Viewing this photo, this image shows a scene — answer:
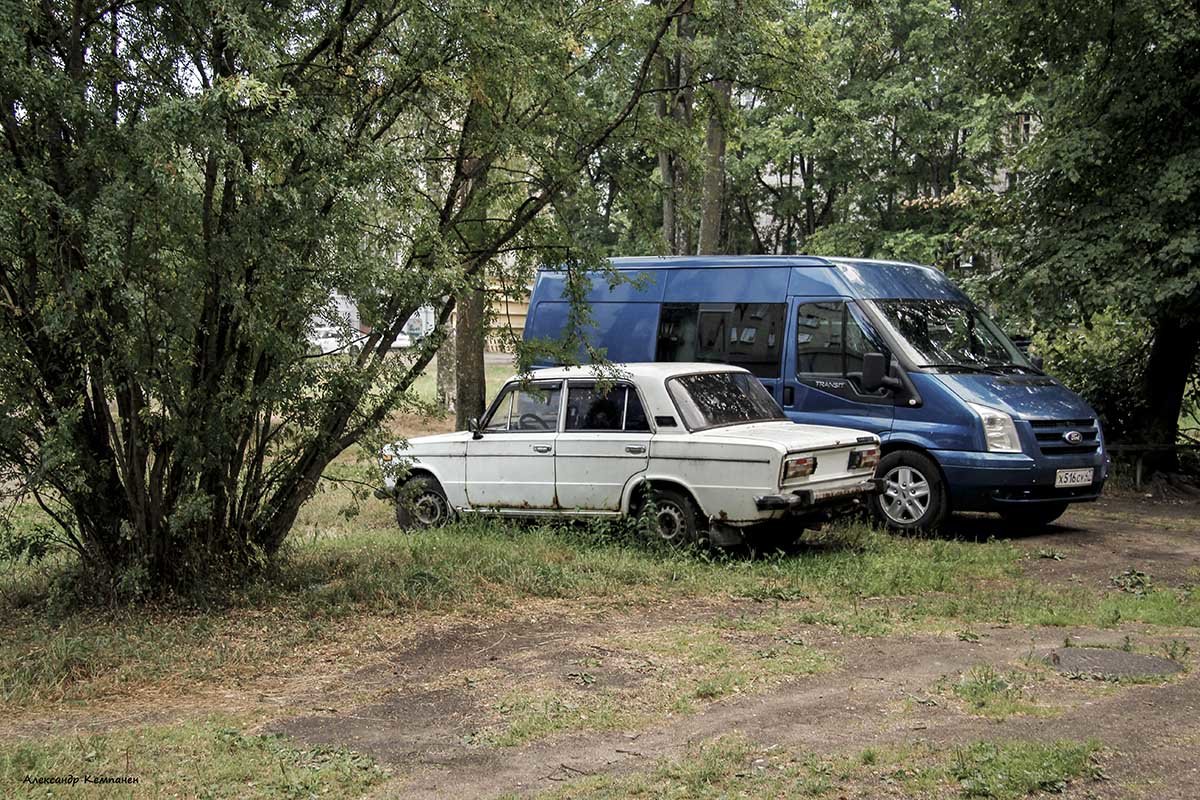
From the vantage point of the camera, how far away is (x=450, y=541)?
10516 mm

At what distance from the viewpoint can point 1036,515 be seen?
496 inches

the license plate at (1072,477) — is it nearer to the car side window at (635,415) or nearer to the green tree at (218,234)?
the car side window at (635,415)

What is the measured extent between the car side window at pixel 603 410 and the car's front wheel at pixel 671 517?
0.61m

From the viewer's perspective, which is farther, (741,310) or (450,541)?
(741,310)

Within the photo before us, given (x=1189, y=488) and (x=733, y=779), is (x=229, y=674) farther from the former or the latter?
(x=1189, y=488)

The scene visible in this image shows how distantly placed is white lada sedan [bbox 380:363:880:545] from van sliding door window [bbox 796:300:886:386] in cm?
139

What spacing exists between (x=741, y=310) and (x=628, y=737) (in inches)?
315

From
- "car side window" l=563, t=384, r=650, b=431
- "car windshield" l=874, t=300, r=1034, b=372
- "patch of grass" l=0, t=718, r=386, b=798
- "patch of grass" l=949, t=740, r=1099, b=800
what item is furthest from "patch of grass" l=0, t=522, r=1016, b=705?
"patch of grass" l=949, t=740, r=1099, b=800

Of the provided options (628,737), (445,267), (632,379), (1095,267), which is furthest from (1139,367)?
(628,737)

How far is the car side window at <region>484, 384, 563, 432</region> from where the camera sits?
11.2 meters

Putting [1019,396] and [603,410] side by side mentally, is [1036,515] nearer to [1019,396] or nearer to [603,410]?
[1019,396]

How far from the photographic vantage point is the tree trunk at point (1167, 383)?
15602 millimetres

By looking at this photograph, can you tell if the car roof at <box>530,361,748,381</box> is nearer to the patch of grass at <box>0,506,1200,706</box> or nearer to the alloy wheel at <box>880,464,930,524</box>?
the patch of grass at <box>0,506,1200,706</box>

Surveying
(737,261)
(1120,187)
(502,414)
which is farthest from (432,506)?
(1120,187)
